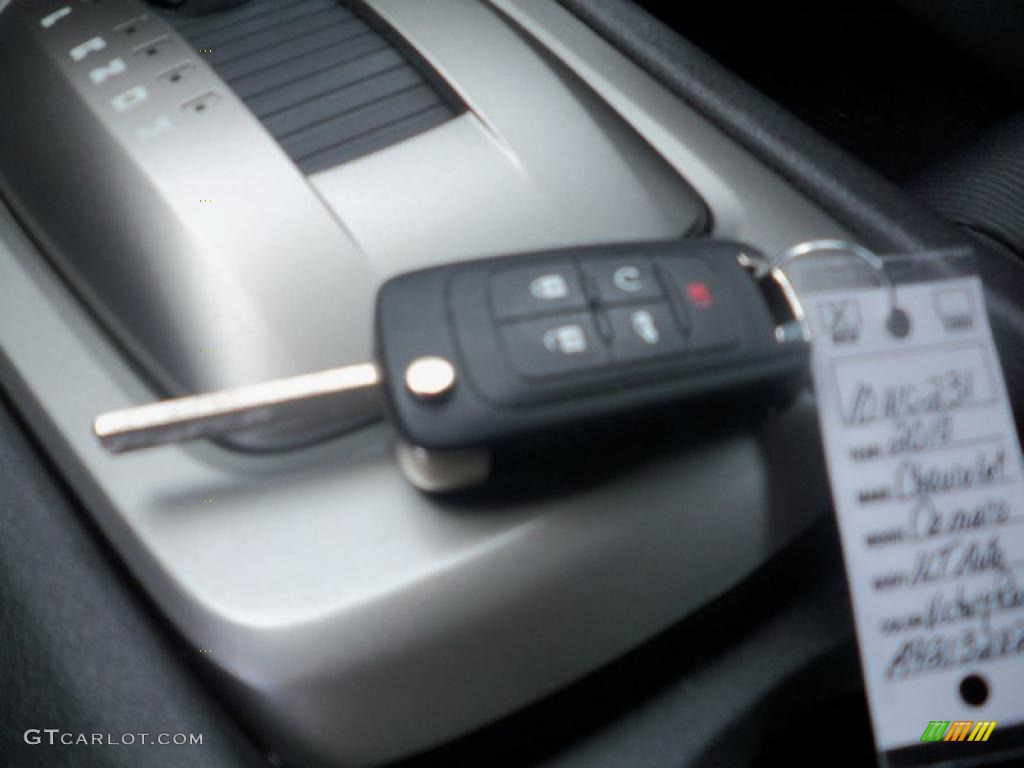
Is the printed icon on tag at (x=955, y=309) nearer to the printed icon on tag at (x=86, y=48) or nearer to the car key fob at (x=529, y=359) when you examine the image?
the car key fob at (x=529, y=359)

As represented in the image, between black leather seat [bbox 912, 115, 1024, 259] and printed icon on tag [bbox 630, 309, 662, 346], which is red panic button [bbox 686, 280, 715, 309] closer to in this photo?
printed icon on tag [bbox 630, 309, 662, 346]

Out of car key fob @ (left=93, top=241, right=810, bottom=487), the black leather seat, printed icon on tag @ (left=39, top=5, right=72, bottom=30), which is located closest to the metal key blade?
car key fob @ (left=93, top=241, right=810, bottom=487)

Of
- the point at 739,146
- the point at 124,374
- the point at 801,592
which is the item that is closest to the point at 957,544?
the point at 801,592

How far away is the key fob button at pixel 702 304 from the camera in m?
0.32

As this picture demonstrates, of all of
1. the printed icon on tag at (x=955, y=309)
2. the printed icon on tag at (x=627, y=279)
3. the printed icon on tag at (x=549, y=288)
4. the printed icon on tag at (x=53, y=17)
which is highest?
the printed icon on tag at (x=53, y=17)

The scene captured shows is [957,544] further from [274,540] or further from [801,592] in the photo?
[274,540]

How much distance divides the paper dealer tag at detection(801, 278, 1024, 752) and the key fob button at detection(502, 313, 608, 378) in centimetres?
10

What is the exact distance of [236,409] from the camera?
299mm

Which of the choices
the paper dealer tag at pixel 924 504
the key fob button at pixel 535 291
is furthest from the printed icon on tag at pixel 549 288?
the paper dealer tag at pixel 924 504

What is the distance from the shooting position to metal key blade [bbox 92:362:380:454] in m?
0.30

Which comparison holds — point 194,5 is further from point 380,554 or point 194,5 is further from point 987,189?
point 987,189

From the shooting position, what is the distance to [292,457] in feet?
1.07

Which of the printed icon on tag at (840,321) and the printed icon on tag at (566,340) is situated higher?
the printed icon on tag at (566,340)

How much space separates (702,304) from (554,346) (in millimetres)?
57
